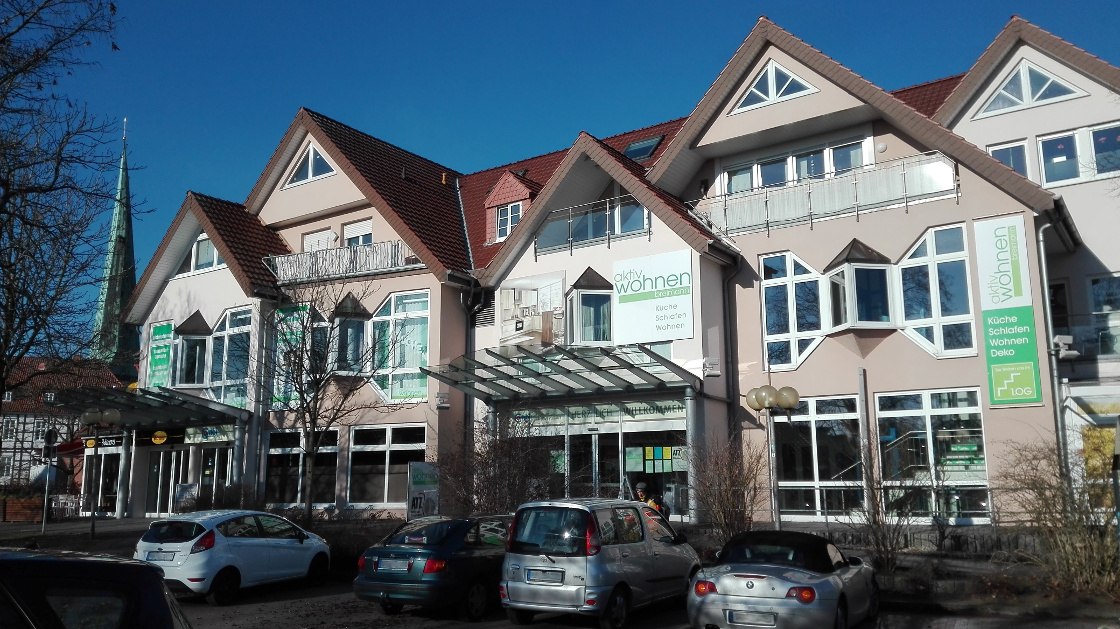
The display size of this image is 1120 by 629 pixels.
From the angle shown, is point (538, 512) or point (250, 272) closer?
point (538, 512)

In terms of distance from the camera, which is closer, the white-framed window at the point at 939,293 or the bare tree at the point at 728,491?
the bare tree at the point at 728,491

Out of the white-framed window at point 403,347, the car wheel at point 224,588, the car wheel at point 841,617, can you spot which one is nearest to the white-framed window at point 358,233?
the white-framed window at point 403,347

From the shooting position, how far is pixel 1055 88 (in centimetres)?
2147

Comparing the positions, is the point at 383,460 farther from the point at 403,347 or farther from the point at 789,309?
the point at 789,309

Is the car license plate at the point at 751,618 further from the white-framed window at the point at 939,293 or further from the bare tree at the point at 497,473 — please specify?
the white-framed window at the point at 939,293

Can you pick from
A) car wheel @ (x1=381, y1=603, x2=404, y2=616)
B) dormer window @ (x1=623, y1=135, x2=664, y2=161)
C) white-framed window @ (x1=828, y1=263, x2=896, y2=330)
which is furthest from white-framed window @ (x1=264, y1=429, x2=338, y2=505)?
white-framed window @ (x1=828, y1=263, x2=896, y2=330)

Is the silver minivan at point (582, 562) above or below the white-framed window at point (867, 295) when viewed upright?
below

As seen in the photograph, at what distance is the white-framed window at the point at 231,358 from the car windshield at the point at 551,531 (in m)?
19.2

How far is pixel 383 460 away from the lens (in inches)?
1021

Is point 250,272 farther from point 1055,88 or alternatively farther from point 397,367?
point 1055,88

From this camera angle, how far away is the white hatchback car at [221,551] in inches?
508

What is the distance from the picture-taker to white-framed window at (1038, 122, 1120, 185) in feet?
68.1

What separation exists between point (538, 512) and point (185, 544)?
18.0 ft

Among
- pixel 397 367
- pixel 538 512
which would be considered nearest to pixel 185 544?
pixel 538 512
